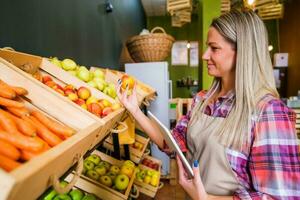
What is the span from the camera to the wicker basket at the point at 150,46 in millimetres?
3726

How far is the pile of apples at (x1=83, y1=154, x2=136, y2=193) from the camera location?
6.73ft

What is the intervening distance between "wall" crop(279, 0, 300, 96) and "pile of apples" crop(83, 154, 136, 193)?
→ 23.2 feet

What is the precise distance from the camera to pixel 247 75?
1129 mm

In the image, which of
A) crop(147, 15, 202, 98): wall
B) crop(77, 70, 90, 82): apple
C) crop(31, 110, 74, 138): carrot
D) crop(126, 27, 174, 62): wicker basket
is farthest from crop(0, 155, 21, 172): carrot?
crop(147, 15, 202, 98): wall

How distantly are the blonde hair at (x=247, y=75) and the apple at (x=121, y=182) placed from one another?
113 cm

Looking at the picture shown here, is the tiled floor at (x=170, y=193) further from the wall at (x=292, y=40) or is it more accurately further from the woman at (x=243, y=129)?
the wall at (x=292, y=40)

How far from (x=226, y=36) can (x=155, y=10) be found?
7.86 meters

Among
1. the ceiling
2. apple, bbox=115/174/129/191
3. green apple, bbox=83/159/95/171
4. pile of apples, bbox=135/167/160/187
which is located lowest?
pile of apples, bbox=135/167/160/187

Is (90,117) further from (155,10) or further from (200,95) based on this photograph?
(155,10)

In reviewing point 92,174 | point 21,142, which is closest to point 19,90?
point 21,142

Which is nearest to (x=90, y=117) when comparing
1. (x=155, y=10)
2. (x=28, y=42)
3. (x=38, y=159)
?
(x=38, y=159)

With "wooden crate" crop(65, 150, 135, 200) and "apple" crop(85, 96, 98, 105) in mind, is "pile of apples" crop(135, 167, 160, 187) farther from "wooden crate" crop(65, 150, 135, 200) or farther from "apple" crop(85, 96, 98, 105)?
"apple" crop(85, 96, 98, 105)

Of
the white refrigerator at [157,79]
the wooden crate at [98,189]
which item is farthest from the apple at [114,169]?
the white refrigerator at [157,79]

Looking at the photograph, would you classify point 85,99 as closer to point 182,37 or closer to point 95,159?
point 95,159
